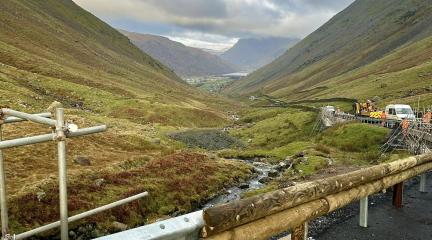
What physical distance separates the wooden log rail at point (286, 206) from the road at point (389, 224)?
1.23 m

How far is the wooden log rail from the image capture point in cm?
762

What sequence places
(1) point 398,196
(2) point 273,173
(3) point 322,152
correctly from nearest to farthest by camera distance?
(1) point 398,196 → (2) point 273,173 → (3) point 322,152

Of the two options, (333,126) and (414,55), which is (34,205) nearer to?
(333,126)

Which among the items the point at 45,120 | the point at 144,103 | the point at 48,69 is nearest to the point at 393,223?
the point at 45,120

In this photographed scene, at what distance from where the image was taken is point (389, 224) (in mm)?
13328

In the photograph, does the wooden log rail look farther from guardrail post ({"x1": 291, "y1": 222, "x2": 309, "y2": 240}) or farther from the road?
the road

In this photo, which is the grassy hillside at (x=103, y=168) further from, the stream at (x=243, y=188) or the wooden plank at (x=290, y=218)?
the wooden plank at (x=290, y=218)

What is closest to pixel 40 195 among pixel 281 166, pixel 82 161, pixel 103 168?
pixel 103 168

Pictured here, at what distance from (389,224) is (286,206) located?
236 inches

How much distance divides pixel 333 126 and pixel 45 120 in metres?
66.4

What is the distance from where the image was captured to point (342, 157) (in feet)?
175

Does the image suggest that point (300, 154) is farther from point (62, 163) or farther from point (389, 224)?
point (62, 163)

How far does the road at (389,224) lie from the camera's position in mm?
12479

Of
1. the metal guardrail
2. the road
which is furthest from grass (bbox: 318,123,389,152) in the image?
the metal guardrail
